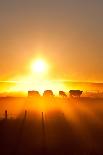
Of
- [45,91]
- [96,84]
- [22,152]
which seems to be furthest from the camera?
[96,84]

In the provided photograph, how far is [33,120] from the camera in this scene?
60219 mm

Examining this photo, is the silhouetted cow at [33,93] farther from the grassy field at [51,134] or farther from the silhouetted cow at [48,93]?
the grassy field at [51,134]

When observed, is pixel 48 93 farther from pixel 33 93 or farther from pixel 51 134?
pixel 51 134

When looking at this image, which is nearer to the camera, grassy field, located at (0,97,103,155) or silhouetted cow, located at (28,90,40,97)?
grassy field, located at (0,97,103,155)

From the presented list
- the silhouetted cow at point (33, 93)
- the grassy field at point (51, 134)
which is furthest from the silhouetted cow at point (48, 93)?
the grassy field at point (51, 134)

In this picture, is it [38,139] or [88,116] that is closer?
[38,139]

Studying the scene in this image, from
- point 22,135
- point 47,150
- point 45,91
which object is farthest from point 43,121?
point 45,91

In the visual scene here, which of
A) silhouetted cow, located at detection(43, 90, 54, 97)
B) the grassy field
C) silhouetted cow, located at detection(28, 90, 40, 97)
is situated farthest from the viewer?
silhouetted cow, located at detection(28, 90, 40, 97)

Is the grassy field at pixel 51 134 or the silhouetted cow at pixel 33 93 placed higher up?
the silhouetted cow at pixel 33 93

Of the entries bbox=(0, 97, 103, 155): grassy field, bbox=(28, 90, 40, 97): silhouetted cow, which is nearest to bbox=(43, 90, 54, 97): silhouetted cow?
bbox=(28, 90, 40, 97): silhouetted cow

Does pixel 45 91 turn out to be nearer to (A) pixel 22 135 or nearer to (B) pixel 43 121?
(B) pixel 43 121

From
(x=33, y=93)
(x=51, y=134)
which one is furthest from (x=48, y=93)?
(x=51, y=134)

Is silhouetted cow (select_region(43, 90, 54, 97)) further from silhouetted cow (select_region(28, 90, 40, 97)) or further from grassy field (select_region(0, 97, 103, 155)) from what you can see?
grassy field (select_region(0, 97, 103, 155))

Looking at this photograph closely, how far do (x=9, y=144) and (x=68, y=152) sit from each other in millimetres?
7811
